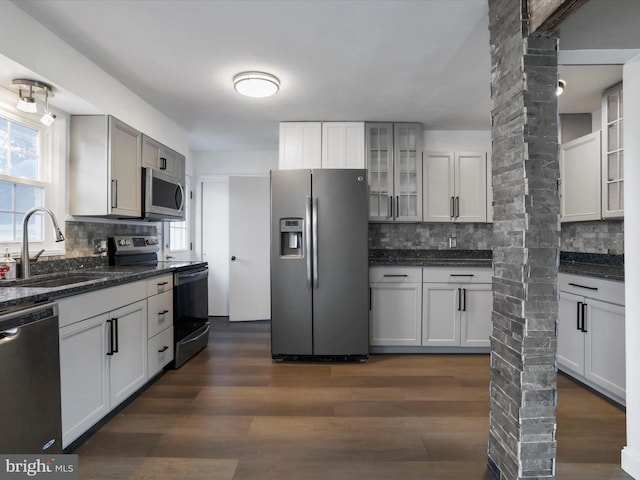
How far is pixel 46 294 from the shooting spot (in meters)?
1.68

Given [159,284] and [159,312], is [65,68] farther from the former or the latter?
[159,312]

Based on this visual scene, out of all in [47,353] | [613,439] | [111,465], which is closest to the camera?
[47,353]

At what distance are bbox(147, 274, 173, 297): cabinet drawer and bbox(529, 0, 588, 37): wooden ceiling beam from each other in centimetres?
278

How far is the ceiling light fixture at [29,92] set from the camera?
2150 millimetres

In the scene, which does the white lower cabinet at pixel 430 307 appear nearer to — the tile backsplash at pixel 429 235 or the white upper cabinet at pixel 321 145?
the tile backsplash at pixel 429 235

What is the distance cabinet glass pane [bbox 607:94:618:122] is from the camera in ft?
9.48

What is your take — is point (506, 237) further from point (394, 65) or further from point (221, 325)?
point (221, 325)

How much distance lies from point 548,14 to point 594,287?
205cm

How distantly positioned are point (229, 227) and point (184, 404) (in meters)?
2.78

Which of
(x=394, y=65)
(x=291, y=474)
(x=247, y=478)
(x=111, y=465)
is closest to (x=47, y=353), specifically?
(x=111, y=465)

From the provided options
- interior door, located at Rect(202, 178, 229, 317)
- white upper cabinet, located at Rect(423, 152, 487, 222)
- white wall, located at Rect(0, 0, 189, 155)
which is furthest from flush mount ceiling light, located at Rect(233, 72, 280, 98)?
interior door, located at Rect(202, 178, 229, 317)

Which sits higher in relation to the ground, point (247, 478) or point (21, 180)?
point (21, 180)

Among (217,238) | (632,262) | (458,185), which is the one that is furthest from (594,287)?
(217,238)

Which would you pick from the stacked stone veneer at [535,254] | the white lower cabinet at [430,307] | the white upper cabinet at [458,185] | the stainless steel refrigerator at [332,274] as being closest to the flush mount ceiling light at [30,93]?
the stainless steel refrigerator at [332,274]
